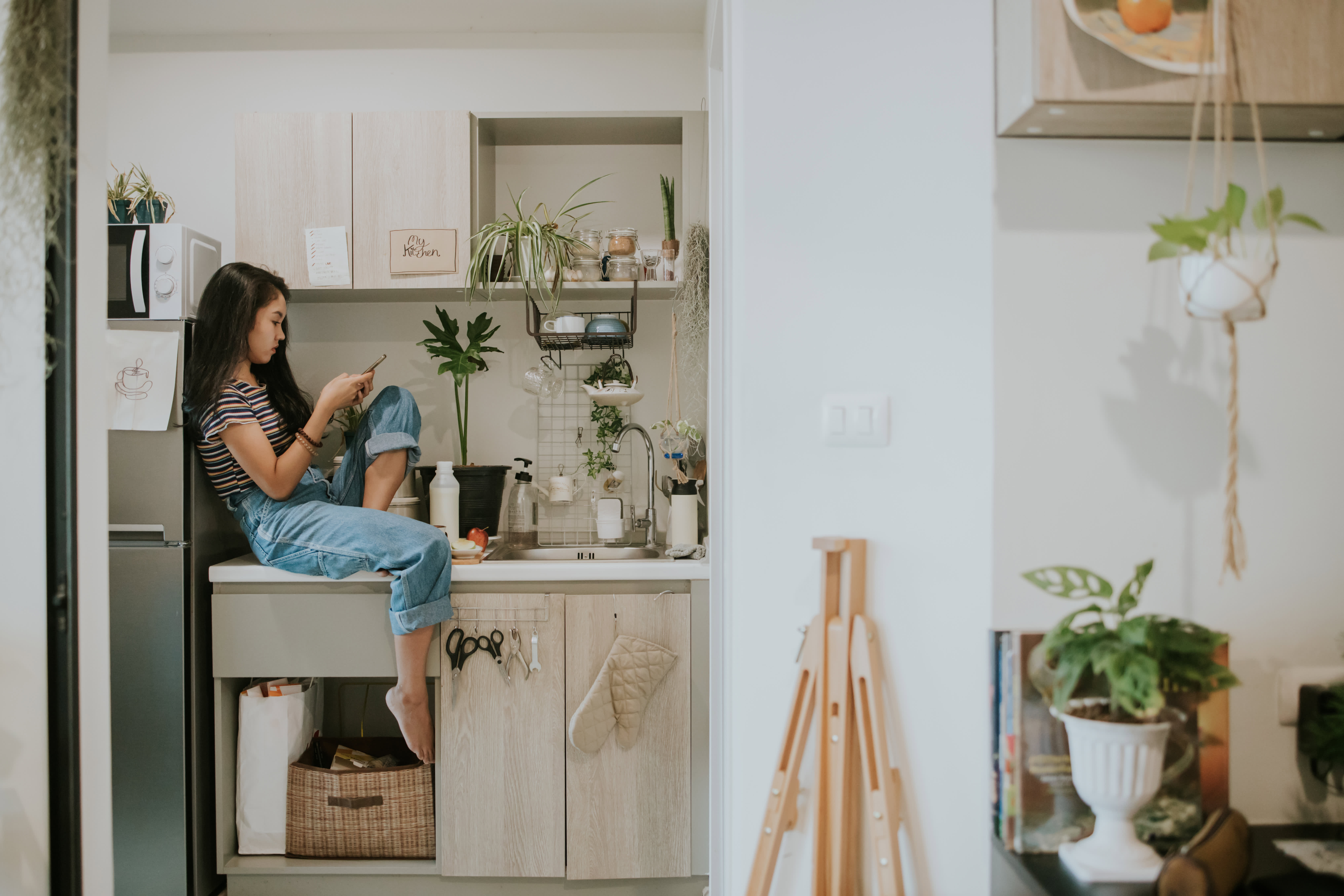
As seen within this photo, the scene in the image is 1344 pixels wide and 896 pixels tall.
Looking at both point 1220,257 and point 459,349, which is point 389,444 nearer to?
point 459,349

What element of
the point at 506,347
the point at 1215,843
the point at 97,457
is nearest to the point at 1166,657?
the point at 1215,843

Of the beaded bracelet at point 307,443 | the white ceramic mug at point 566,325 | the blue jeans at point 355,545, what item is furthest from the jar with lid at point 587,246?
the beaded bracelet at point 307,443

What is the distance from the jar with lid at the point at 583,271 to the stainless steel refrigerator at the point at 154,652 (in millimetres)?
1000

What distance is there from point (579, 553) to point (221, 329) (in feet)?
3.78

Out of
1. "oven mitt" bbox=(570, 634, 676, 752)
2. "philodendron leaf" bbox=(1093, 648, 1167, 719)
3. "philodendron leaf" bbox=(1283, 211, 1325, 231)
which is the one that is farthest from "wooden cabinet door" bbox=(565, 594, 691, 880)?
"philodendron leaf" bbox=(1283, 211, 1325, 231)

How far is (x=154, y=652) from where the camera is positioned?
2.01 metres

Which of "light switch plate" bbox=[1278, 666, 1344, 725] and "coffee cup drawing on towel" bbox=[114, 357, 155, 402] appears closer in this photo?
"light switch plate" bbox=[1278, 666, 1344, 725]

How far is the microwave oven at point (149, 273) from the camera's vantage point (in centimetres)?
203

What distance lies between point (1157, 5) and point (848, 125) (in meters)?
0.46

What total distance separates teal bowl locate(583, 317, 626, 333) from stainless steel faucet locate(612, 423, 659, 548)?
31 centimetres

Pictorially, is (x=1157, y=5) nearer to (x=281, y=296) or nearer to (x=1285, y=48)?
(x=1285, y=48)

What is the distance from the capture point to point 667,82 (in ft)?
8.32

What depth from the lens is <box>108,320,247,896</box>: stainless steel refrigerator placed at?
200cm

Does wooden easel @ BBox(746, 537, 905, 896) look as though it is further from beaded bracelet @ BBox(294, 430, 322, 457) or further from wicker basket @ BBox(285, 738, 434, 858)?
beaded bracelet @ BBox(294, 430, 322, 457)
